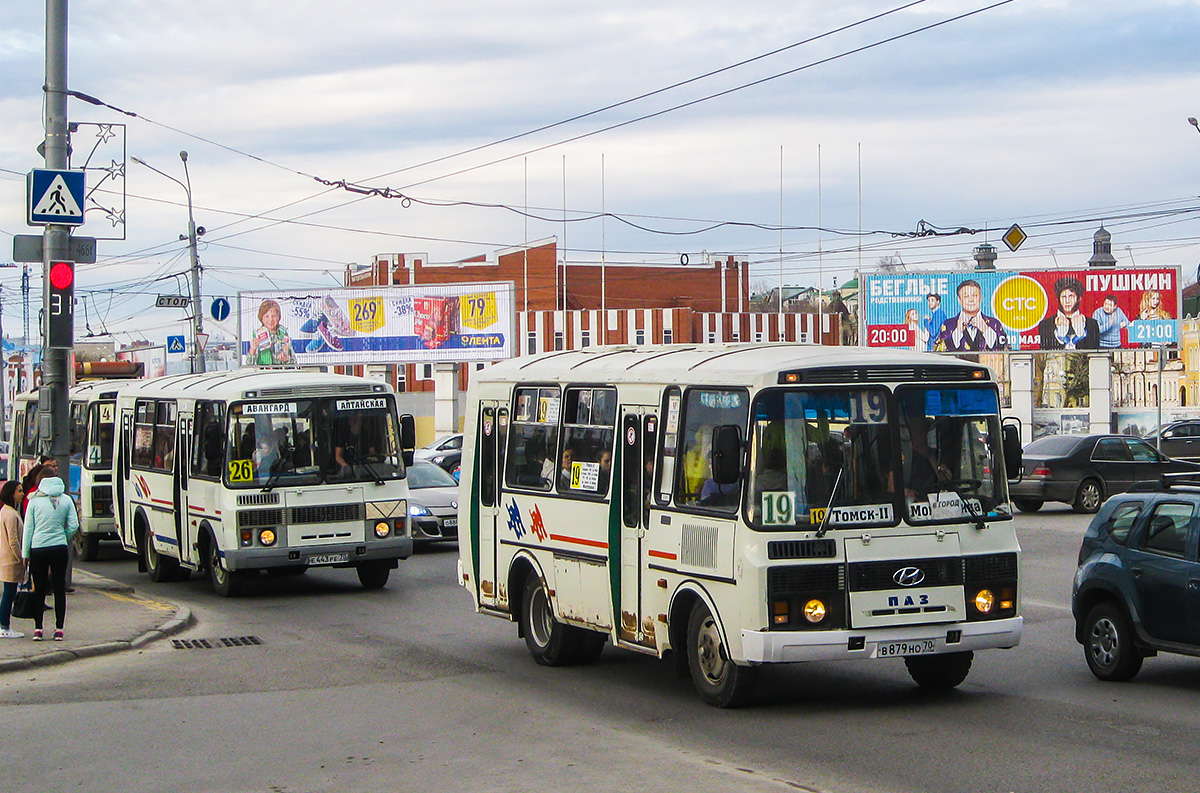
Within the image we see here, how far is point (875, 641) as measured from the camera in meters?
9.77

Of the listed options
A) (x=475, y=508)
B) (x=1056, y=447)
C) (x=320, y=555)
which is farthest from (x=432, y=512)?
(x=1056, y=447)

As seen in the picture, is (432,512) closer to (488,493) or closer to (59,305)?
(59,305)

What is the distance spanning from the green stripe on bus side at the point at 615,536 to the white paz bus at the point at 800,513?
15mm

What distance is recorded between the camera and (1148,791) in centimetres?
761

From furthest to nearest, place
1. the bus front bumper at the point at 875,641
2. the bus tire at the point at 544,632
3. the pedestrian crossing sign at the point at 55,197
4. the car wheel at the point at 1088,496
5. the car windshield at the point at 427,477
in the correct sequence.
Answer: the car wheel at the point at 1088,496 → the car windshield at the point at 427,477 → the pedestrian crossing sign at the point at 55,197 → the bus tire at the point at 544,632 → the bus front bumper at the point at 875,641

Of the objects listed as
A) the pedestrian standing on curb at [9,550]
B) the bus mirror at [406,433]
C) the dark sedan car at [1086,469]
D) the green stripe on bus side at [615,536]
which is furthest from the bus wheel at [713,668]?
the dark sedan car at [1086,469]

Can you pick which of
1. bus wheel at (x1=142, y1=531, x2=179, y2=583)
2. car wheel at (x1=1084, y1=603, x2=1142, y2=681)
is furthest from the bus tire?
bus wheel at (x1=142, y1=531, x2=179, y2=583)

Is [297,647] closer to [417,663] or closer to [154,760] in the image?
[417,663]

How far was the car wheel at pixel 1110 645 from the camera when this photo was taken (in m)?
11.1

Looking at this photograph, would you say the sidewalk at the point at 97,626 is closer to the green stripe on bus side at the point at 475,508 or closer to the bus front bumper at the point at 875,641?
the green stripe on bus side at the point at 475,508

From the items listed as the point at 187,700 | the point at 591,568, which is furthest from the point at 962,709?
the point at 187,700

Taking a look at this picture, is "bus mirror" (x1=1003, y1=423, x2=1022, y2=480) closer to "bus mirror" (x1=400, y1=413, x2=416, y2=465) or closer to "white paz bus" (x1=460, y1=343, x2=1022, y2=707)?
"white paz bus" (x1=460, y1=343, x2=1022, y2=707)

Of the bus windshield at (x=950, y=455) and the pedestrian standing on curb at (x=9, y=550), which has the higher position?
the bus windshield at (x=950, y=455)

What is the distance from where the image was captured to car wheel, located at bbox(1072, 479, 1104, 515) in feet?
94.0
